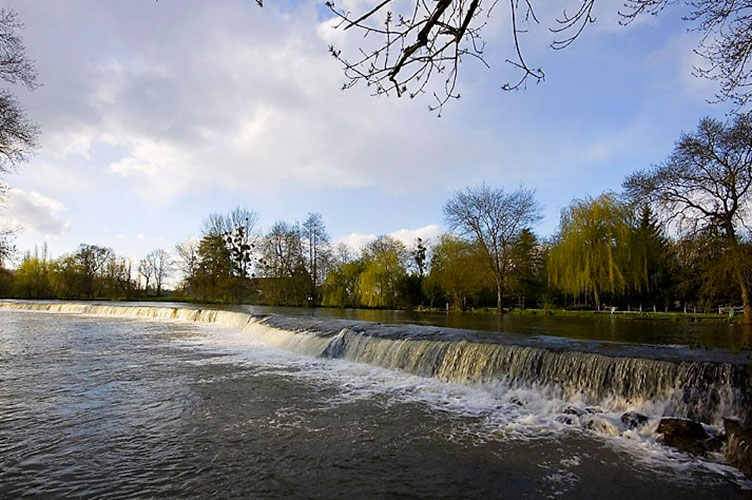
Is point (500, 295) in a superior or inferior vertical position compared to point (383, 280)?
inferior

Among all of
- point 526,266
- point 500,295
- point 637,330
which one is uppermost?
point 526,266

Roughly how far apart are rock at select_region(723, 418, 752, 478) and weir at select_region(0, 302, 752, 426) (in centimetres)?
97

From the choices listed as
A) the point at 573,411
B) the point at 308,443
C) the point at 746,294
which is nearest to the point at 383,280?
the point at 746,294

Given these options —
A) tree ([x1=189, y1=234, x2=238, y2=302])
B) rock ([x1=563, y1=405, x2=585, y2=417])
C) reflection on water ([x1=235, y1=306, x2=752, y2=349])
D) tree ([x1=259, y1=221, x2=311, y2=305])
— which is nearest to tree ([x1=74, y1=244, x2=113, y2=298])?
tree ([x1=189, y1=234, x2=238, y2=302])

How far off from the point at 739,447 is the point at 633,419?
1.38m

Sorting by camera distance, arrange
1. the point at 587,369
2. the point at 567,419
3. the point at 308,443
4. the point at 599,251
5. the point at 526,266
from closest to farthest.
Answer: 1. the point at 308,443
2. the point at 567,419
3. the point at 587,369
4. the point at 599,251
5. the point at 526,266

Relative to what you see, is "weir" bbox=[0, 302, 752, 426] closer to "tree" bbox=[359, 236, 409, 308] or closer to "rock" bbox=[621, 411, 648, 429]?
"rock" bbox=[621, 411, 648, 429]

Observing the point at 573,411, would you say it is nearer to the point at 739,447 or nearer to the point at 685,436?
the point at 685,436

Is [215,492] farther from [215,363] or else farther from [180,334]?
[180,334]

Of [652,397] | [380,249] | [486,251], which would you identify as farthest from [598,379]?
[380,249]

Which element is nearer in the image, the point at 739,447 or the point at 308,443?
the point at 739,447

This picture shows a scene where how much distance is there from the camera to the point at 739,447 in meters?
4.53

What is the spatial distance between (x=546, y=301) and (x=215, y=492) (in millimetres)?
29790

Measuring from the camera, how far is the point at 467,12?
2.28 m
